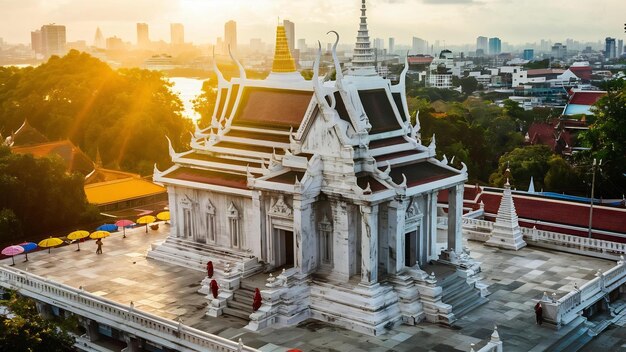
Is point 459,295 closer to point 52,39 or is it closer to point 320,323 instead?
point 320,323

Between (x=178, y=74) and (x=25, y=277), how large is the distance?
142013mm

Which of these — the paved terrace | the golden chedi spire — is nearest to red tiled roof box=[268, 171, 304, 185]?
the paved terrace

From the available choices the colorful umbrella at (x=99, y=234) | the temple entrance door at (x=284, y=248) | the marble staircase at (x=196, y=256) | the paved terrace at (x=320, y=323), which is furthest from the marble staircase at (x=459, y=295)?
the colorful umbrella at (x=99, y=234)

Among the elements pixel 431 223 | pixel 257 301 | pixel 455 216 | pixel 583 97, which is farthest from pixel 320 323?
pixel 583 97

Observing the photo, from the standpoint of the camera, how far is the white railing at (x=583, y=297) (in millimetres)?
24156

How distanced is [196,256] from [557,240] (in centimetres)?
1506

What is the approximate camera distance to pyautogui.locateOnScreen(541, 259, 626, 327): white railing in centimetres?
2416

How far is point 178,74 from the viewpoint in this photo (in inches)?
6565

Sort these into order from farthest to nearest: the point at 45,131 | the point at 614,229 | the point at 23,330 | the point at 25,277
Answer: the point at 45,131
the point at 614,229
the point at 25,277
the point at 23,330

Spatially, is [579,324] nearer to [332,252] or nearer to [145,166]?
[332,252]

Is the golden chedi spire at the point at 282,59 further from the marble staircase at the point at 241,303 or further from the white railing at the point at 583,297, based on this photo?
the white railing at the point at 583,297

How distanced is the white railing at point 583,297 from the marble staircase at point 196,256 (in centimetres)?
988

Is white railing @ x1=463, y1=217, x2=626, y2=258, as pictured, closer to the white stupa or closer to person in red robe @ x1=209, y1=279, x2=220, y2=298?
the white stupa

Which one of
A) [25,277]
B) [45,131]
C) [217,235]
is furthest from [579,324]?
[45,131]
